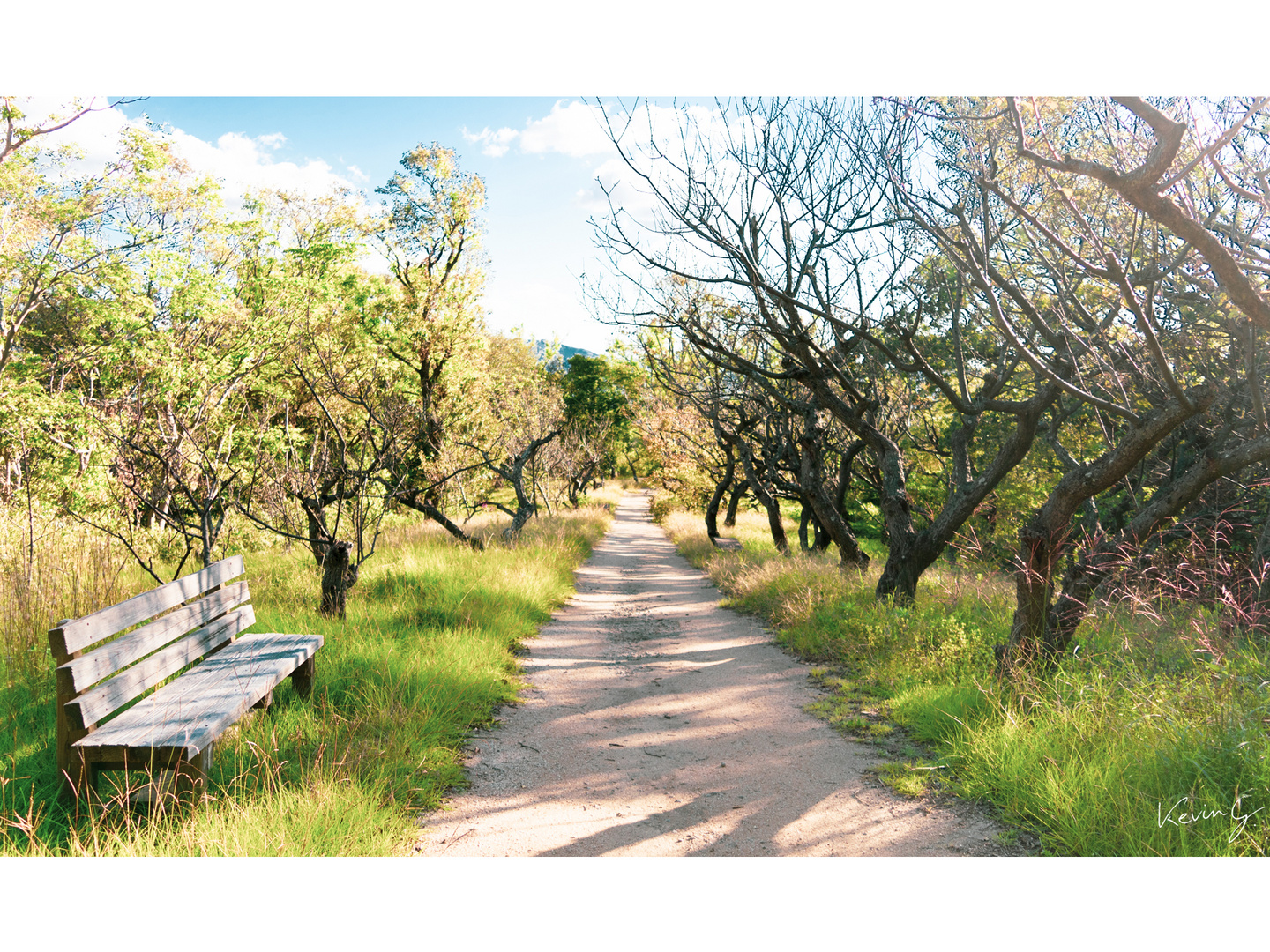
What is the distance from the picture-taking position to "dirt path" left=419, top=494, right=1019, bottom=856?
3.22 meters

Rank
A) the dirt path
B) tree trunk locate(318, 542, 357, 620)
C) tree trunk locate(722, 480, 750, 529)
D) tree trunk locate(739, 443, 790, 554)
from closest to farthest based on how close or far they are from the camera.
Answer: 1. the dirt path
2. tree trunk locate(318, 542, 357, 620)
3. tree trunk locate(739, 443, 790, 554)
4. tree trunk locate(722, 480, 750, 529)

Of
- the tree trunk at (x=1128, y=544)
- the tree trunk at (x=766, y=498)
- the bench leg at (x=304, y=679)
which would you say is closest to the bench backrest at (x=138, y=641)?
the bench leg at (x=304, y=679)

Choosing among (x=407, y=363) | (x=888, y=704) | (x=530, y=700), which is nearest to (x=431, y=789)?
(x=530, y=700)

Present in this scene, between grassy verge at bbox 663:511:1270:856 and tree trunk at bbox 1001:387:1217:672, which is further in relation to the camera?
tree trunk at bbox 1001:387:1217:672

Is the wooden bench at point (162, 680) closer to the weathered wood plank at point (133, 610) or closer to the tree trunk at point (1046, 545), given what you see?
the weathered wood plank at point (133, 610)

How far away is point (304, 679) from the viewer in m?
4.66

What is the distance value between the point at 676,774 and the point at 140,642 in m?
3.09

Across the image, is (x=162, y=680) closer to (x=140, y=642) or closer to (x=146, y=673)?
(x=146, y=673)

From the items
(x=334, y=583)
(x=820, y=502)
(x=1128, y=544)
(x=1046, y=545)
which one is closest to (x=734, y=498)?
(x=820, y=502)
